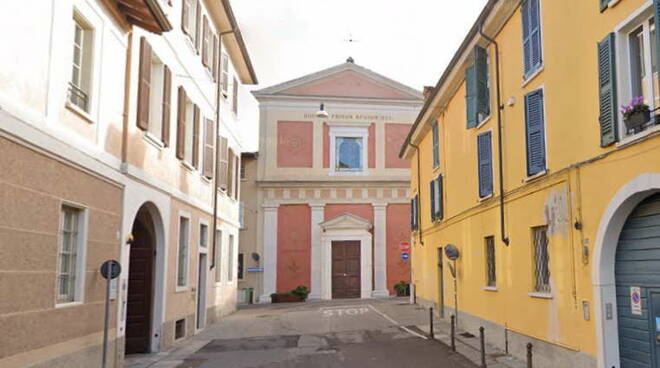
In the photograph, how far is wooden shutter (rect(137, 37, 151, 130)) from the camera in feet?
37.6

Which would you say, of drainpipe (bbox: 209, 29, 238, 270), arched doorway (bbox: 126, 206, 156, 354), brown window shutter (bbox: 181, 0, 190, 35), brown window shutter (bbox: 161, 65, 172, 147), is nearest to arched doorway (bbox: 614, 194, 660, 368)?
brown window shutter (bbox: 161, 65, 172, 147)

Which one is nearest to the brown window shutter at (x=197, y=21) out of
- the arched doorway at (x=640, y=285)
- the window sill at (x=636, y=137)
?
the window sill at (x=636, y=137)

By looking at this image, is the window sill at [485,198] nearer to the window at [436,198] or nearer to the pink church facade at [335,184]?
the window at [436,198]

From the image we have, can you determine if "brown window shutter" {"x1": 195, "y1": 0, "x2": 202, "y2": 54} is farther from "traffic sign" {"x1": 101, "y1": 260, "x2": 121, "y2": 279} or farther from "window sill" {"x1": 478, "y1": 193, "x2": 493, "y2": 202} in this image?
"window sill" {"x1": 478, "y1": 193, "x2": 493, "y2": 202}

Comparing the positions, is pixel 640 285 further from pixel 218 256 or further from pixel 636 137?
pixel 218 256

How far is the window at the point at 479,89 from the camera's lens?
1327 centimetres

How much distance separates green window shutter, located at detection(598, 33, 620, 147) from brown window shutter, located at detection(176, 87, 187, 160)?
A: 9.85 m

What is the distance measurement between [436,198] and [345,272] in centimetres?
1354

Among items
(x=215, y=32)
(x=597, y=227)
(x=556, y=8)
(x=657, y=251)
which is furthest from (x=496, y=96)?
(x=215, y=32)

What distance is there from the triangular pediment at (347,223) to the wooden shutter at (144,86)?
20.6 metres

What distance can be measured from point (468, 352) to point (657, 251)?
606 cm

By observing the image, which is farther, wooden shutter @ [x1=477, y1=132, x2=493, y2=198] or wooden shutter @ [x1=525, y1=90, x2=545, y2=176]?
wooden shutter @ [x1=477, y1=132, x2=493, y2=198]

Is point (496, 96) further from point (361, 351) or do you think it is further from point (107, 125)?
point (107, 125)

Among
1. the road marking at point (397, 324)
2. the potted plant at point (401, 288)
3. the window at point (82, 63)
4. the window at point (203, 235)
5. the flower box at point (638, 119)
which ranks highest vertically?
the window at point (82, 63)
